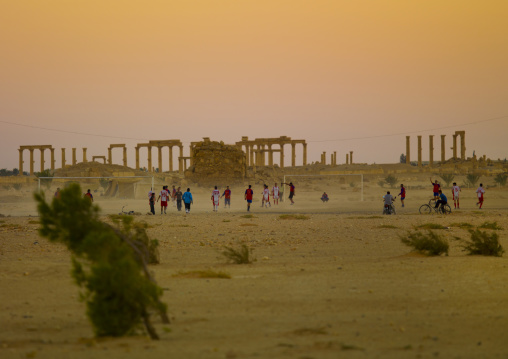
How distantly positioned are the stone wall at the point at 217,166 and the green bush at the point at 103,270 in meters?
52.8

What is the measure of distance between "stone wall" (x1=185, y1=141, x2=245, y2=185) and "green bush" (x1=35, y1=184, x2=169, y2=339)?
52832 mm

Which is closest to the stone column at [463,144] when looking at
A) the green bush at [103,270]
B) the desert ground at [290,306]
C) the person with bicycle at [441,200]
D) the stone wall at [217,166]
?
the stone wall at [217,166]

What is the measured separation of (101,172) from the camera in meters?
68.5

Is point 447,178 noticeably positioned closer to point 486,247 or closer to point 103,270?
point 486,247

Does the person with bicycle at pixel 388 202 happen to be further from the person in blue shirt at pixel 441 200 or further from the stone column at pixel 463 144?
the stone column at pixel 463 144

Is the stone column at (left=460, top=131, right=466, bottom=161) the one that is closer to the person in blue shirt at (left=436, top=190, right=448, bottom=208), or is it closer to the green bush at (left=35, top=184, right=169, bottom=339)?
the person in blue shirt at (left=436, top=190, right=448, bottom=208)

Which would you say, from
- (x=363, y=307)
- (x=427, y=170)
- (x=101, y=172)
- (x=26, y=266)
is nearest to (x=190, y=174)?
(x=101, y=172)

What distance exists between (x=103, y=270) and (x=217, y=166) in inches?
2150

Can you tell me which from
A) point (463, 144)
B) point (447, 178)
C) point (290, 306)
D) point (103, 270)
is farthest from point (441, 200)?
point (463, 144)

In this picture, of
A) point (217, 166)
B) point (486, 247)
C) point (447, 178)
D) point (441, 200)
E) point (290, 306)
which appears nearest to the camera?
point (290, 306)

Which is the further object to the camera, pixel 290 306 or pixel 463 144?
pixel 463 144

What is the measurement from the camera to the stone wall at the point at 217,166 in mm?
60781

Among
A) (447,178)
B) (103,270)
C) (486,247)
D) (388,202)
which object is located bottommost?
(486,247)

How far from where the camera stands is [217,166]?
61.1m
